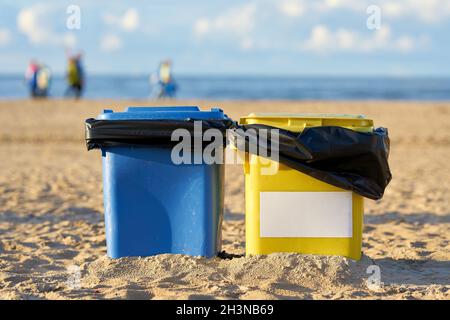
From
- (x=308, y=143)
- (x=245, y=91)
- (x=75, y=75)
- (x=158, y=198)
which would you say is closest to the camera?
(x=308, y=143)

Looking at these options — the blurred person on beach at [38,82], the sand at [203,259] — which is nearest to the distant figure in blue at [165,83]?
the blurred person on beach at [38,82]

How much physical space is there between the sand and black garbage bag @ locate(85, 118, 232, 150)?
749 millimetres

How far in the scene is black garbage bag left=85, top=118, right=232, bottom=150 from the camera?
4238 mm

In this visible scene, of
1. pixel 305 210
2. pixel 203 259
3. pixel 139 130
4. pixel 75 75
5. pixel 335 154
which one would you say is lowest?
pixel 203 259

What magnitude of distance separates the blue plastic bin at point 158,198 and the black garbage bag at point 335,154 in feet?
1.20

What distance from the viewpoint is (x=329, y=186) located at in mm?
4266

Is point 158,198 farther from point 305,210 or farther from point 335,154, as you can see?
point 335,154

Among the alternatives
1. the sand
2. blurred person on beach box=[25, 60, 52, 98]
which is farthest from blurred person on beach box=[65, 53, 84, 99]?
the sand

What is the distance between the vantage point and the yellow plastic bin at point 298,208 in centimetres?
425

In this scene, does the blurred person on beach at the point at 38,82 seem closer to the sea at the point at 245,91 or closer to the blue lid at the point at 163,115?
the sea at the point at 245,91

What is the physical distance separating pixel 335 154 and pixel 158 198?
1.15 meters

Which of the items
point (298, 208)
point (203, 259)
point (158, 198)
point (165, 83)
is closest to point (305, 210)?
point (298, 208)

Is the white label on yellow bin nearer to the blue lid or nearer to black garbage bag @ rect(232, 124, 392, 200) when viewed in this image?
black garbage bag @ rect(232, 124, 392, 200)

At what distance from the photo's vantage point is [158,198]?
4.35 m
